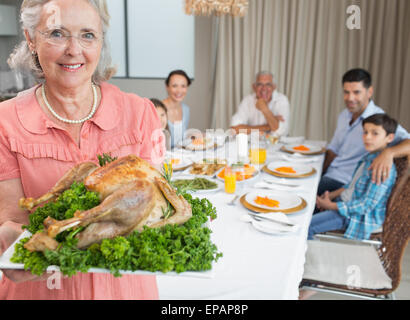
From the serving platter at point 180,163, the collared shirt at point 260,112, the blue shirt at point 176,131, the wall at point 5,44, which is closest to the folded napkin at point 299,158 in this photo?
the serving platter at point 180,163

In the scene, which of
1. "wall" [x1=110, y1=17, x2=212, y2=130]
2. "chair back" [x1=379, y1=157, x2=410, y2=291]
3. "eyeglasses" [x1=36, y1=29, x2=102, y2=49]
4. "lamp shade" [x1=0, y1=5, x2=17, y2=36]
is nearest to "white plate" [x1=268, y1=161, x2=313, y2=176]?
"chair back" [x1=379, y1=157, x2=410, y2=291]

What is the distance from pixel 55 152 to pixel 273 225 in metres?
1.02

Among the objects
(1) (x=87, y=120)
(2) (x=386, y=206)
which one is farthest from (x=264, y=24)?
(1) (x=87, y=120)

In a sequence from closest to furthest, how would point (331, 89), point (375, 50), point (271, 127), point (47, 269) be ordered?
1. point (47, 269)
2. point (271, 127)
3. point (375, 50)
4. point (331, 89)

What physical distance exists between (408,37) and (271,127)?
199cm

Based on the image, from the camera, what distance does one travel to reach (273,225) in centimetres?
172

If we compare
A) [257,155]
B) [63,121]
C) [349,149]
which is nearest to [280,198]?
[257,155]

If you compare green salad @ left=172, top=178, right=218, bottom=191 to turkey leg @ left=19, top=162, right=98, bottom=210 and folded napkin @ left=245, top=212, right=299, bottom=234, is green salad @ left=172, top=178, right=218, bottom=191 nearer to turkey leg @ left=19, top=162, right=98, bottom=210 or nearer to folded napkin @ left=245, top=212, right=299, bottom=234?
folded napkin @ left=245, top=212, right=299, bottom=234

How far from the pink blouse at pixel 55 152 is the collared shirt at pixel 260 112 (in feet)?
10.6

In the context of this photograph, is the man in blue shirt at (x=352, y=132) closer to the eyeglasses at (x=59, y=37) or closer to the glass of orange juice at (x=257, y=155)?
the glass of orange juice at (x=257, y=155)

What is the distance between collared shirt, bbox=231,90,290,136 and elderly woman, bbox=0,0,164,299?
3217mm

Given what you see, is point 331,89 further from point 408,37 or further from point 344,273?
point 344,273

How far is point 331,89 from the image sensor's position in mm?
5000

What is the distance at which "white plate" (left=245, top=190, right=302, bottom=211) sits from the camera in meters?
1.97
